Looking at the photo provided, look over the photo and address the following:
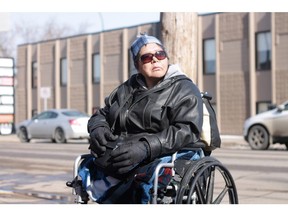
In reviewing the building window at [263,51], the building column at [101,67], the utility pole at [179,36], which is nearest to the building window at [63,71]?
the building column at [101,67]

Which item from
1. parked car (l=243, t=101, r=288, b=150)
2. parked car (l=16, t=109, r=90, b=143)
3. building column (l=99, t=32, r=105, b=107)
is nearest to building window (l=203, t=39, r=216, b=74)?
building column (l=99, t=32, r=105, b=107)

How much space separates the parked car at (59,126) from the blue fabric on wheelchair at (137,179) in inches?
788

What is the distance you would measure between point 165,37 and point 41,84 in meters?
37.5

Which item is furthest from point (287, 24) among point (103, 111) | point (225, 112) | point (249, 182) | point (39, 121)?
point (103, 111)

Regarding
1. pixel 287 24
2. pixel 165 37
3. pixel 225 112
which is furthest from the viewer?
pixel 225 112

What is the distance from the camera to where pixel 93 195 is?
4531 millimetres

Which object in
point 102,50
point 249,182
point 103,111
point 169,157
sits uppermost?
point 102,50

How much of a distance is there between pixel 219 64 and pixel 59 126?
1025 cm

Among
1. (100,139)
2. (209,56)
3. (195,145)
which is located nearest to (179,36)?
(195,145)

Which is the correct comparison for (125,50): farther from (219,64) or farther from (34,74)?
(34,74)

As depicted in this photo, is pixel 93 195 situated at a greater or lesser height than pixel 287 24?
lesser

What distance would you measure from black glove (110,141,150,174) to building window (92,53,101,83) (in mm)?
35595
